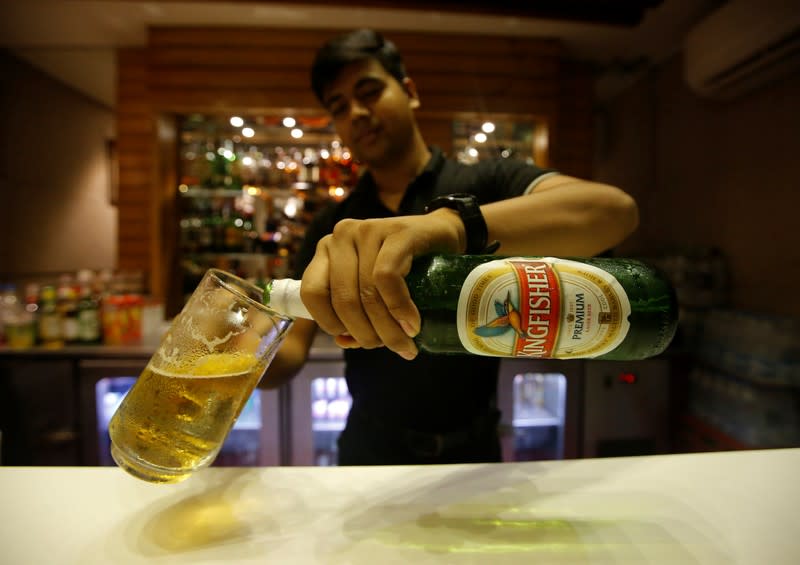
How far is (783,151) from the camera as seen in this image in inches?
88.7

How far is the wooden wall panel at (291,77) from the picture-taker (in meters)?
2.78

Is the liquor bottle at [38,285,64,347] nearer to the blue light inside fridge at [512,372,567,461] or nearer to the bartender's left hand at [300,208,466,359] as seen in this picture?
the bartender's left hand at [300,208,466,359]

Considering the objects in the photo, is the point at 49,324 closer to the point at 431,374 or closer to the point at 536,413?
the point at 431,374

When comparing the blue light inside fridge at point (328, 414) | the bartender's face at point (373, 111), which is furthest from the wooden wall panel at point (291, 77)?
the bartender's face at point (373, 111)

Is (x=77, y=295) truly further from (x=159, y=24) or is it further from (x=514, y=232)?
(x=514, y=232)

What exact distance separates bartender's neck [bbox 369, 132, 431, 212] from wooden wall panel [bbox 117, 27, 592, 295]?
182 cm

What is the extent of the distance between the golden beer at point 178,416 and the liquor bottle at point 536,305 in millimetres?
106

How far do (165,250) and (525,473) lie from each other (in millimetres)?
2964

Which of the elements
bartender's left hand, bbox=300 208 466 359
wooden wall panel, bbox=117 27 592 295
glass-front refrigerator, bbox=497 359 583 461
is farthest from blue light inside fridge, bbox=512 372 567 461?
bartender's left hand, bbox=300 208 466 359

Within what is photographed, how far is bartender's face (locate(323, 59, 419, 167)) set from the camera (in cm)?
109

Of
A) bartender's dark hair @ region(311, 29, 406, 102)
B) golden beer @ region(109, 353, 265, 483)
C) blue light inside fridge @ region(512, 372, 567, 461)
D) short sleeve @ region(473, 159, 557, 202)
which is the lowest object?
blue light inside fridge @ region(512, 372, 567, 461)

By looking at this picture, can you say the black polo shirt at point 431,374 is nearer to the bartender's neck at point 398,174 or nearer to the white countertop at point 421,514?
the bartender's neck at point 398,174

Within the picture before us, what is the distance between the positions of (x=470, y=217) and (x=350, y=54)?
2.26ft

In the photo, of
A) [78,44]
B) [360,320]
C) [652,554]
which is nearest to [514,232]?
[360,320]
